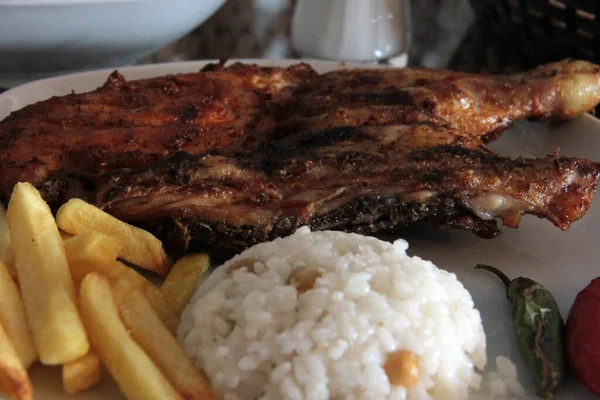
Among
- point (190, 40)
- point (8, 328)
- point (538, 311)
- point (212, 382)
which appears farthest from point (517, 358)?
point (190, 40)

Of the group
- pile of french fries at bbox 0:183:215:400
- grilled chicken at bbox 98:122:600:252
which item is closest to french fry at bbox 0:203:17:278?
pile of french fries at bbox 0:183:215:400

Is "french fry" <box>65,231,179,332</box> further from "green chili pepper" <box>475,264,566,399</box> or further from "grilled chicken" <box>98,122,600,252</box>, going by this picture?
"green chili pepper" <box>475,264,566,399</box>

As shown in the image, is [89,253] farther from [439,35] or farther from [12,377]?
[439,35]

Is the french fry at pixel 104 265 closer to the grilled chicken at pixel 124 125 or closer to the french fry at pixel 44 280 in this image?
the french fry at pixel 44 280

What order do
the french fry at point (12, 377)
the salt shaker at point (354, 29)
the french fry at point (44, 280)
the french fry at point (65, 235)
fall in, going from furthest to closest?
the salt shaker at point (354, 29) → the french fry at point (65, 235) → the french fry at point (44, 280) → the french fry at point (12, 377)

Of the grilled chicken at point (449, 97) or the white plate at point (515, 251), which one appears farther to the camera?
the grilled chicken at point (449, 97)

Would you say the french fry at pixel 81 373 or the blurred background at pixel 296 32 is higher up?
the blurred background at pixel 296 32

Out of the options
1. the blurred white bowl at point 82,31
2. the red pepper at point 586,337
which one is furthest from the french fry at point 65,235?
the red pepper at point 586,337

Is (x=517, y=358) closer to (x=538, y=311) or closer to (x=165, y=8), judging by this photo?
(x=538, y=311)
